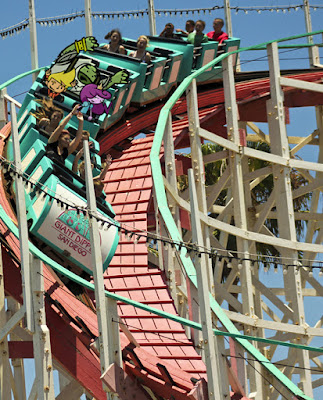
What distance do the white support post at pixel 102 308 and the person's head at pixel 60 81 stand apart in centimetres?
456

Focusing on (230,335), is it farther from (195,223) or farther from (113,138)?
(113,138)

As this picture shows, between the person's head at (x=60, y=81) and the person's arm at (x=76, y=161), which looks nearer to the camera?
the person's arm at (x=76, y=161)

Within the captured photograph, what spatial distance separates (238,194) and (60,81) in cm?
295

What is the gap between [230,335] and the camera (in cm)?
996

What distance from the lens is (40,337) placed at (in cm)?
1006

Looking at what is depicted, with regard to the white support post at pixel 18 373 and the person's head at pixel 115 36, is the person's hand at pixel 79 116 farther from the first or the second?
the person's head at pixel 115 36

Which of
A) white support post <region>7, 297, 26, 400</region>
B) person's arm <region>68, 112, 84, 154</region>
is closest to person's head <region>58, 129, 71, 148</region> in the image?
person's arm <region>68, 112, 84, 154</region>

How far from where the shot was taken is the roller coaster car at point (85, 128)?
11172 millimetres

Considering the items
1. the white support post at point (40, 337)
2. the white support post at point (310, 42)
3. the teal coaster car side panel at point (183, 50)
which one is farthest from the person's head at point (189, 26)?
the white support post at point (40, 337)

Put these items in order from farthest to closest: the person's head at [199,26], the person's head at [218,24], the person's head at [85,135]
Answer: the person's head at [218,24]
the person's head at [199,26]
the person's head at [85,135]

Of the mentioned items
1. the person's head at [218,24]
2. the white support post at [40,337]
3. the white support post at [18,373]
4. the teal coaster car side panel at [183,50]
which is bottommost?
the white support post at [18,373]

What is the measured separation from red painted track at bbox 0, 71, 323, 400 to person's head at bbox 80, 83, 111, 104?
1.98 feet

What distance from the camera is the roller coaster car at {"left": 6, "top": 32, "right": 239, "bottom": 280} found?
11.2 m

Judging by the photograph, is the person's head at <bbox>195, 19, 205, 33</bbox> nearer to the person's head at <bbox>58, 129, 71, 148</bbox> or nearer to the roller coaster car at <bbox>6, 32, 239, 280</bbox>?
the roller coaster car at <bbox>6, 32, 239, 280</bbox>
